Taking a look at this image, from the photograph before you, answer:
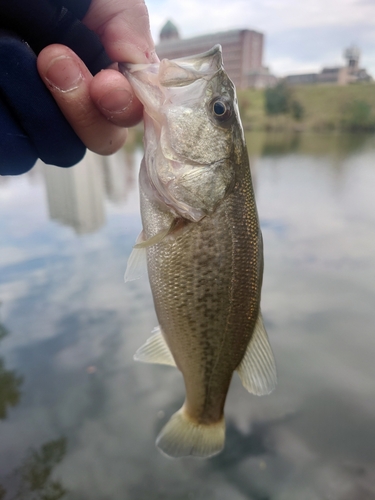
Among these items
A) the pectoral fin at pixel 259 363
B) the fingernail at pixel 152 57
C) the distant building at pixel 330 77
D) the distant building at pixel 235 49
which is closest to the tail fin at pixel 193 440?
the pectoral fin at pixel 259 363

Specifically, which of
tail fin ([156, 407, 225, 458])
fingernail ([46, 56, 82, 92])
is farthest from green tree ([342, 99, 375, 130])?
fingernail ([46, 56, 82, 92])

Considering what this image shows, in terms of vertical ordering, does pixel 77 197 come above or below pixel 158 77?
below

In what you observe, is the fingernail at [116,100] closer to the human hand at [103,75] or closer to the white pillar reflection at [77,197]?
the human hand at [103,75]

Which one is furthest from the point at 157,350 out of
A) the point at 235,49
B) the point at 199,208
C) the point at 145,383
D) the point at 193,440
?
the point at 235,49

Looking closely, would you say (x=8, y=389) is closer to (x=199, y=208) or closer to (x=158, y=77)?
(x=199, y=208)

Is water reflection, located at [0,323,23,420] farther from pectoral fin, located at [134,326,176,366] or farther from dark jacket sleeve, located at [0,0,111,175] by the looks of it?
dark jacket sleeve, located at [0,0,111,175]

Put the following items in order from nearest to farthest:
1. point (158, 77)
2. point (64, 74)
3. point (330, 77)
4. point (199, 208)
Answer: point (64, 74), point (158, 77), point (199, 208), point (330, 77)
